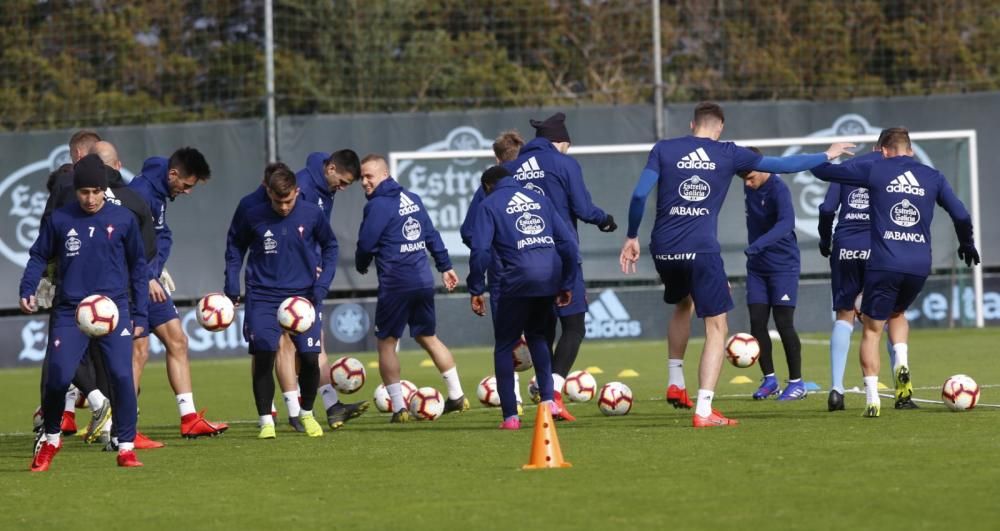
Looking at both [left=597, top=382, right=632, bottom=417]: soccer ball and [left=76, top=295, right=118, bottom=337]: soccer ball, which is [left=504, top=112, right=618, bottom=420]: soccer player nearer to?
[left=597, top=382, right=632, bottom=417]: soccer ball

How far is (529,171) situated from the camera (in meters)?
12.2

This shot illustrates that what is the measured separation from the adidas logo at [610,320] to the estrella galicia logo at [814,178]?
9.85 feet

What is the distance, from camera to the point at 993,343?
19.9 meters

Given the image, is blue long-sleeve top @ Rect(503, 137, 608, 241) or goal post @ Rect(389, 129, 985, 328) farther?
goal post @ Rect(389, 129, 985, 328)

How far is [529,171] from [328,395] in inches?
96.0

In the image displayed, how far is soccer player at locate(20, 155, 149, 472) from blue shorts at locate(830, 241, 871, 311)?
5956 millimetres

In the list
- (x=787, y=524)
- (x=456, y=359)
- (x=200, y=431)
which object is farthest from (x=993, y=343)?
(x=787, y=524)

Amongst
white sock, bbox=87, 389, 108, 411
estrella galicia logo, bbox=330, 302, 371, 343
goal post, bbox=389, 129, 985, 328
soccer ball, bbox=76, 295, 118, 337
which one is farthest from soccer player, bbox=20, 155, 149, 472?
estrella galicia logo, bbox=330, 302, 371, 343

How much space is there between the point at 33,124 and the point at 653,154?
54.5 ft

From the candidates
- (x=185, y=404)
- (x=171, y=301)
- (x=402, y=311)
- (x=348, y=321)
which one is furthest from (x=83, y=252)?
(x=348, y=321)

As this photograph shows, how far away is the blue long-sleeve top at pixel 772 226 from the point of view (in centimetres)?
1319

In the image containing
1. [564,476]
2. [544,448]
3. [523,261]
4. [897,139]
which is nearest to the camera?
[564,476]

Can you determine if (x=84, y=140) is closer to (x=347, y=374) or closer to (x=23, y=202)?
(x=347, y=374)

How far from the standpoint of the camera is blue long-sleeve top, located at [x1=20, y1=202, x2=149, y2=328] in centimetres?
947
